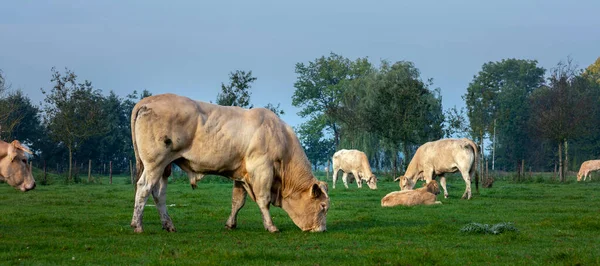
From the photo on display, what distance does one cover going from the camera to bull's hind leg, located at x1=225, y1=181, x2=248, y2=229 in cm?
1608

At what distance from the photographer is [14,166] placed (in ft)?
49.8

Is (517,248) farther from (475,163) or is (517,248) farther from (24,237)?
(475,163)

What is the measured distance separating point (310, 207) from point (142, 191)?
11.3ft

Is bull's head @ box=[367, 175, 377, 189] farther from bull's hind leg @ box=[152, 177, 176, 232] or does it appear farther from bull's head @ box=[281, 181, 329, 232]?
bull's hind leg @ box=[152, 177, 176, 232]

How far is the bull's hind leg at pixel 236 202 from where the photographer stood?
16081 mm

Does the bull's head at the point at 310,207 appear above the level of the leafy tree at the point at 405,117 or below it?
below

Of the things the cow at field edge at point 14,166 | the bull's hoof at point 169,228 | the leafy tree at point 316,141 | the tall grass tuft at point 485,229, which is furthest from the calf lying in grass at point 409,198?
the leafy tree at point 316,141

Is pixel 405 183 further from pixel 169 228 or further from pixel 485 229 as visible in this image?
pixel 169 228

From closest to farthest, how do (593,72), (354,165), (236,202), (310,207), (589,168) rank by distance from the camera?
(310,207), (236,202), (354,165), (589,168), (593,72)

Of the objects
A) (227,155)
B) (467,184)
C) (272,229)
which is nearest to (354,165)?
(467,184)

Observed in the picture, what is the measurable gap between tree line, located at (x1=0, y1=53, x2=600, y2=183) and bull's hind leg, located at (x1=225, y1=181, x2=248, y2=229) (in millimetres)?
28288

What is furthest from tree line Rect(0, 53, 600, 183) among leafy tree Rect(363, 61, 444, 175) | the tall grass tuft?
the tall grass tuft

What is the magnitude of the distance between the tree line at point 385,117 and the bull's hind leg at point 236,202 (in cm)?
2829

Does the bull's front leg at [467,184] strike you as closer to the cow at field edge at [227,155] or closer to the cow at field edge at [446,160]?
the cow at field edge at [446,160]
